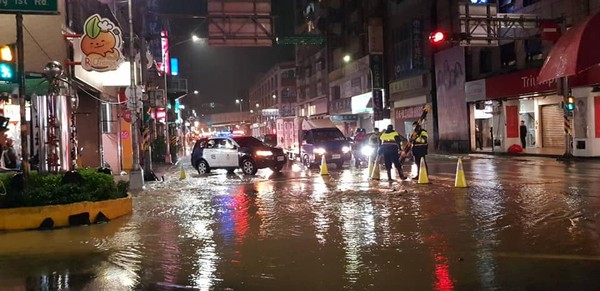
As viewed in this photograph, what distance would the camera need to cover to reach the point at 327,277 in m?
6.45

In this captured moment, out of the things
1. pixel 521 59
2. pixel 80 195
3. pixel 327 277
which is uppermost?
pixel 521 59

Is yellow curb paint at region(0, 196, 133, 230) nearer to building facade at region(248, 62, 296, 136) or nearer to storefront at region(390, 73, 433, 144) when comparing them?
storefront at region(390, 73, 433, 144)

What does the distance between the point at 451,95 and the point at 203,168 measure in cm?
1955

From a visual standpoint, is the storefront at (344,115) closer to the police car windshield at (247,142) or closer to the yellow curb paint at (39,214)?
the police car windshield at (247,142)

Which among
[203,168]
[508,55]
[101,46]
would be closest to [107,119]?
[203,168]

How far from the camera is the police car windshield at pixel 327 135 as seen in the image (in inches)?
1011

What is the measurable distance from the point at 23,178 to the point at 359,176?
1140 cm

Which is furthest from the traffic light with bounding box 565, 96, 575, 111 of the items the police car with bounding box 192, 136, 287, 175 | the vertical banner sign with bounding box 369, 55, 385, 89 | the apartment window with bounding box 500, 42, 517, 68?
the vertical banner sign with bounding box 369, 55, 385, 89

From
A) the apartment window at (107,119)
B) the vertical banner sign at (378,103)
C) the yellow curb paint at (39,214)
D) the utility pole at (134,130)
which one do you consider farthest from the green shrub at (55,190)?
the vertical banner sign at (378,103)

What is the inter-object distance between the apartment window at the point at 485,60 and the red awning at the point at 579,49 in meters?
11.1

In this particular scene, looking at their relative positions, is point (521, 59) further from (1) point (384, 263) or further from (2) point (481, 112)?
(1) point (384, 263)

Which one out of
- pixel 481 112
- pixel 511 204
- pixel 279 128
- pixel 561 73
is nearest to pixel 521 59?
pixel 481 112

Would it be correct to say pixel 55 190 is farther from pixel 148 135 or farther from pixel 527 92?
pixel 527 92

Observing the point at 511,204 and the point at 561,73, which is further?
the point at 561,73
